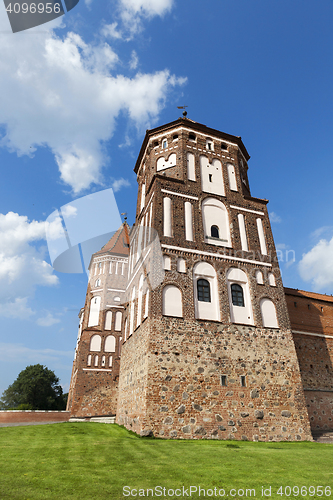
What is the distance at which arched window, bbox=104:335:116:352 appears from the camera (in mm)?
27734

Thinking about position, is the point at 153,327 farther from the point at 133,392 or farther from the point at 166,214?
the point at 166,214

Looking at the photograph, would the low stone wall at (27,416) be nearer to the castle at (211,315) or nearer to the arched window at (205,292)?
the castle at (211,315)

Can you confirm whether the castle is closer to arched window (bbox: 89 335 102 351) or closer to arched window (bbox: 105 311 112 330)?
arched window (bbox: 89 335 102 351)

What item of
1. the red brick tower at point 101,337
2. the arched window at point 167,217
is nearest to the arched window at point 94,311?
the red brick tower at point 101,337

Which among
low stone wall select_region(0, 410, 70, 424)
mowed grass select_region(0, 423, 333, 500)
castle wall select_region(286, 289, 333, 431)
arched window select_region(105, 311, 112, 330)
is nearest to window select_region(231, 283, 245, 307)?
castle wall select_region(286, 289, 333, 431)

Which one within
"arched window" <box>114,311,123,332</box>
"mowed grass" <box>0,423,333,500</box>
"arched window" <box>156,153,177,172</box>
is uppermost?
"arched window" <box>156,153,177,172</box>

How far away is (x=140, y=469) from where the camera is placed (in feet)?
21.4

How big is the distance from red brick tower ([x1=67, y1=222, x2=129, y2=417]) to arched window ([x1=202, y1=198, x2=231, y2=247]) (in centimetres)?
1477

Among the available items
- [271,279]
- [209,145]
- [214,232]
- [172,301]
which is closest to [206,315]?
[172,301]

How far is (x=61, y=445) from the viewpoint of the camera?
9328 mm

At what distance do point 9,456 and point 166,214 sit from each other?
11532 mm

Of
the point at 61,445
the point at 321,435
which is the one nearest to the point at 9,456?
the point at 61,445

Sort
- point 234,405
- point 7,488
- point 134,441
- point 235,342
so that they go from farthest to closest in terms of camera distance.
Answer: point 235,342 → point 234,405 → point 134,441 → point 7,488

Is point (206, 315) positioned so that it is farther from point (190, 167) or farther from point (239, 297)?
point (190, 167)
